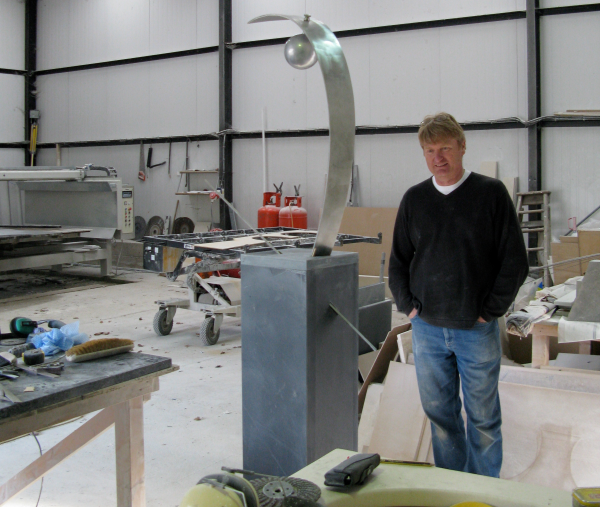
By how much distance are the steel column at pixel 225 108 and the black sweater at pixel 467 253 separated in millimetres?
6299

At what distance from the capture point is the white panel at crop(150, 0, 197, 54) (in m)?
8.34

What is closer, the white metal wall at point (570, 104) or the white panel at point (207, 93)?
the white metal wall at point (570, 104)

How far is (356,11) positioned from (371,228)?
2744mm

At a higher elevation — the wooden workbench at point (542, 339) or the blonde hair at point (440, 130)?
the blonde hair at point (440, 130)

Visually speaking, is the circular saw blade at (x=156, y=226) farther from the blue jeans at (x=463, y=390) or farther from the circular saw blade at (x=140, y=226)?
the blue jeans at (x=463, y=390)

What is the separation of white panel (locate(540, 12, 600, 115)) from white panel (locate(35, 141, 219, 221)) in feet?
14.5

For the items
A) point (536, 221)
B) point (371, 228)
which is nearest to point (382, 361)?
point (371, 228)

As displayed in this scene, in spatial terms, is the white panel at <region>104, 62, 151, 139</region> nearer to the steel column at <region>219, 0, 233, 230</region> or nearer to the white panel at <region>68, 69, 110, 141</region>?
the white panel at <region>68, 69, 110, 141</region>

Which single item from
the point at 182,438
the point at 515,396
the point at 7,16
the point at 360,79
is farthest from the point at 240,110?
the point at 515,396

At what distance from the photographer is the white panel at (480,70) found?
6242mm

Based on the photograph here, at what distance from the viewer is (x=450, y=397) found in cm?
198

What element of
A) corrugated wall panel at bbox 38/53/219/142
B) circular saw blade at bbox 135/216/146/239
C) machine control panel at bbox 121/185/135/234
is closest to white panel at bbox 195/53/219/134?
corrugated wall panel at bbox 38/53/219/142

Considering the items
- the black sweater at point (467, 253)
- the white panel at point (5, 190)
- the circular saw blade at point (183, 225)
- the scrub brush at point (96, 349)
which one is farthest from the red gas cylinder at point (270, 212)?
the scrub brush at point (96, 349)

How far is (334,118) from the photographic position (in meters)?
1.73
